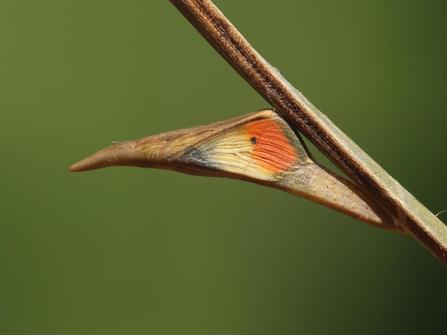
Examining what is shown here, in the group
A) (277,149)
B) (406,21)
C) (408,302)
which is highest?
(406,21)

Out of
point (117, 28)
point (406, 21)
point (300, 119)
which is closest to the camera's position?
point (300, 119)

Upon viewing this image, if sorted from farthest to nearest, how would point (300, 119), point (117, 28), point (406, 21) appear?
point (406, 21) < point (117, 28) < point (300, 119)

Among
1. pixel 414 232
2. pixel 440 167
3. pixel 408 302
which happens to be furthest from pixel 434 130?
pixel 414 232

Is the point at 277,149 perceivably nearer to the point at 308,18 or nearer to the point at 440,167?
the point at 308,18
